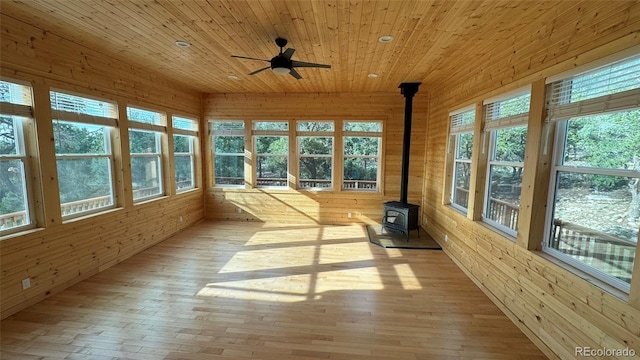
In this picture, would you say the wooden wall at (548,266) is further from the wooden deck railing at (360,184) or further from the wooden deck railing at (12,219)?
the wooden deck railing at (12,219)

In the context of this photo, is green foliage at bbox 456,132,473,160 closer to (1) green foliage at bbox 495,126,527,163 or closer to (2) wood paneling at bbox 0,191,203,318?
(1) green foliage at bbox 495,126,527,163

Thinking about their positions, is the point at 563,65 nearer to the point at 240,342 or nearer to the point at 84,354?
the point at 240,342

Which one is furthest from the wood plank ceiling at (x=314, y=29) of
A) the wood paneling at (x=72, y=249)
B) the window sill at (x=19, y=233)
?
the wood paneling at (x=72, y=249)

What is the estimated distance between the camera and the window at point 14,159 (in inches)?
103

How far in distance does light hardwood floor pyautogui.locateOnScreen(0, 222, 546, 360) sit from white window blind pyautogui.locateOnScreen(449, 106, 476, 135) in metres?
2.14

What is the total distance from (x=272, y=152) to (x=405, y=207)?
10.7 ft

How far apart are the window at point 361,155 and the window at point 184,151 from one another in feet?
11.4

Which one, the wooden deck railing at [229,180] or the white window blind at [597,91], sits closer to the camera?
the white window blind at [597,91]

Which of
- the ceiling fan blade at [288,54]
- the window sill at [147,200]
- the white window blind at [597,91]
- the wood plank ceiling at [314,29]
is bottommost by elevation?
the window sill at [147,200]

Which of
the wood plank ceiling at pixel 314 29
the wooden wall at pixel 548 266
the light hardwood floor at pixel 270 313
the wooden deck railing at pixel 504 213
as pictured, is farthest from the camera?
the wooden deck railing at pixel 504 213

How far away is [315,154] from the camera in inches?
240

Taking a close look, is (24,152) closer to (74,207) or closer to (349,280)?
(74,207)

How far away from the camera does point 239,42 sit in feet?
10.3

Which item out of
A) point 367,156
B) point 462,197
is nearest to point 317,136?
point 367,156
